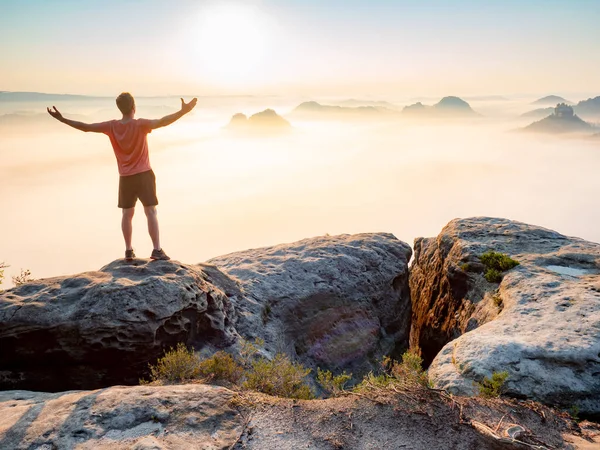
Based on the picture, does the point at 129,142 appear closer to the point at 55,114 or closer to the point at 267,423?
the point at 55,114

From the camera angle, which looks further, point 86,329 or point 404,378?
point 86,329

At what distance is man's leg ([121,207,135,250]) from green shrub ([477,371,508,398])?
8.22 m

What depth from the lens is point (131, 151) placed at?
10.5 metres

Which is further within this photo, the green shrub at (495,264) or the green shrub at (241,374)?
the green shrub at (495,264)

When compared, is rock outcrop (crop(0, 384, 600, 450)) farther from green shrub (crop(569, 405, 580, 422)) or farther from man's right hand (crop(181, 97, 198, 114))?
man's right hand (crop(181, 97, 198, 114))

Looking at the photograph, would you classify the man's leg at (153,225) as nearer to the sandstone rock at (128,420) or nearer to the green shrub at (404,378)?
the sandstone rock at (128,420)

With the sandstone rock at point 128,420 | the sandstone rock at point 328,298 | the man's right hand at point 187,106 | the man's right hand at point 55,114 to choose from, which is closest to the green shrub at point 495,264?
the sandstone rock at point 328,298

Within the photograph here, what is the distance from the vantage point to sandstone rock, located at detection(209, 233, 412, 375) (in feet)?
44.7

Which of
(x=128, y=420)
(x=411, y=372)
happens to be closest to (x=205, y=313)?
(x=128, y=420)

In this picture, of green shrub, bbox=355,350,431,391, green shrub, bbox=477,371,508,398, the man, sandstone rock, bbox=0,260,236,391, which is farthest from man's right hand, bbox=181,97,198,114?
green shrub, bbox=477,371,508,398

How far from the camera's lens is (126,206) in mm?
10859

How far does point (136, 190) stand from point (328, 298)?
695 cm

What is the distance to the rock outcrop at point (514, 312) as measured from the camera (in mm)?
8070

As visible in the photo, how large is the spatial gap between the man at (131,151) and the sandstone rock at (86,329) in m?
1.63
